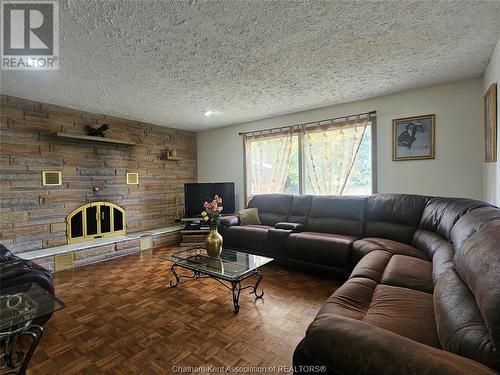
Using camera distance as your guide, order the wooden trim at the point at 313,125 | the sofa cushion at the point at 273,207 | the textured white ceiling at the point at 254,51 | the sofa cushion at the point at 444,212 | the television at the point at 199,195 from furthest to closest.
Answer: the television at the point at 199,195, the sofa cushion at the point at 273,207, the wooden trim at the point at 313,125, the sofa cushion at the point at 444,212, the textured white ceiling at the point at 254,51

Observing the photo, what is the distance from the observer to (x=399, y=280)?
171 cm

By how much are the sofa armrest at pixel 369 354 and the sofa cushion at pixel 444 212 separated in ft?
5.50

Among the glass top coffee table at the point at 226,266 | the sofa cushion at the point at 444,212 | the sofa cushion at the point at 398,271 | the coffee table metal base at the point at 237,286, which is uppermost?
the sofa cushion at the point at 444,212

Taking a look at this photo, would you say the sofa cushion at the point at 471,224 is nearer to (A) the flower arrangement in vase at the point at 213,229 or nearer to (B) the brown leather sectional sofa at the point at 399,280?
(B) the brown leather sectional sofa at the point at 399,280

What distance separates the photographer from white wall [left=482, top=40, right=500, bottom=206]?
6.95 feet

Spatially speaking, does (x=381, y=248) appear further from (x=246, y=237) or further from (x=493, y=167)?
(x=246, y=237)

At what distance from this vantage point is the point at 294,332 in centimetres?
188

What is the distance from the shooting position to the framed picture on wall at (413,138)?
3.14m

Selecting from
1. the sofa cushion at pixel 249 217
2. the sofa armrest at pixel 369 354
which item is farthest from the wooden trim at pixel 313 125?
the sofa armrest at pixel 369 354

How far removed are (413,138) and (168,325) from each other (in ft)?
11.7

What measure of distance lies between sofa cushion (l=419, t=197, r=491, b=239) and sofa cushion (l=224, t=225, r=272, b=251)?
1.88 meters

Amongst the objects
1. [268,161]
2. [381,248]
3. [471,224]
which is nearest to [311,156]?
[268,161]

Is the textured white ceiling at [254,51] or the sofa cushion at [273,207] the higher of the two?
the textured white ceiling at [254,51]

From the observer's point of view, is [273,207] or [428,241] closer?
[428,241]
